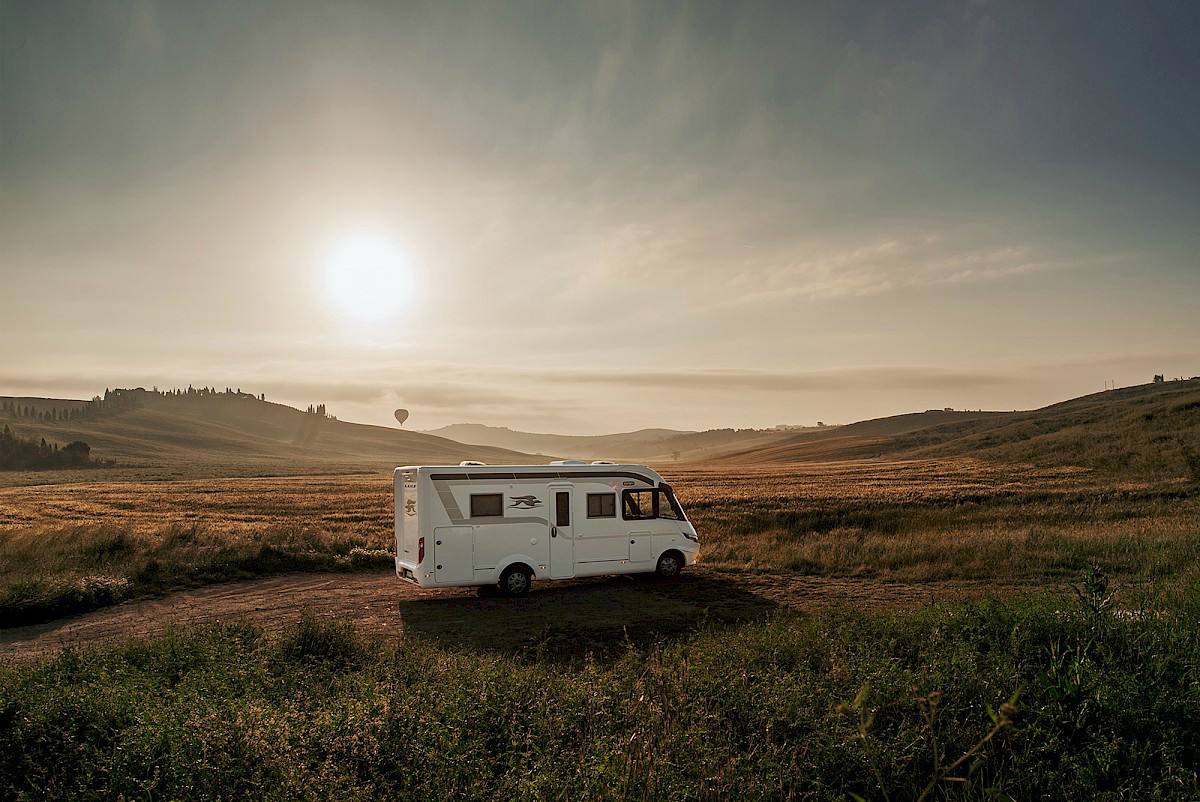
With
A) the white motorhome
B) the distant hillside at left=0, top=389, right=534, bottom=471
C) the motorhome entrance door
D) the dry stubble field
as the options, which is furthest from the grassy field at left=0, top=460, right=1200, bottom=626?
the distant hillside at left=0, top=389, right=534, bottom=471

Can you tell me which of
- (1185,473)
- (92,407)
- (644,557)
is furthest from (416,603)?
(92,407)

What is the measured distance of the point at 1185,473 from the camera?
116ft

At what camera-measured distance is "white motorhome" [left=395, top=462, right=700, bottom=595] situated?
51.9 feet

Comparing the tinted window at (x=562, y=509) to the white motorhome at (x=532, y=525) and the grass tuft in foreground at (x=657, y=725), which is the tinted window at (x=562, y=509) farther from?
the grass tuft in foreground at (x=657, y=725)

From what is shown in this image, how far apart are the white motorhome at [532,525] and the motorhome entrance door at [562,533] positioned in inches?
0.9

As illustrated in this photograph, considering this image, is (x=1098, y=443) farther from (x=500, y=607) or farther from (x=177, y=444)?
(x=177, y=444)

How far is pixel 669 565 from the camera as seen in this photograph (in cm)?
1812

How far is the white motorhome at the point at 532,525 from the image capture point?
15.8 meters

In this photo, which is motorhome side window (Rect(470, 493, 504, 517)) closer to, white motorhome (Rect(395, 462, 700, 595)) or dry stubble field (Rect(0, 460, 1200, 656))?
white motorhome (Rect(395, 462, 700, 595))

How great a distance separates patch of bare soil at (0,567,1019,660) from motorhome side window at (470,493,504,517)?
190 cm

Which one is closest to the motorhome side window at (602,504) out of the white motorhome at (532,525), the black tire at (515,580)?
the white motorhome at (532,525)

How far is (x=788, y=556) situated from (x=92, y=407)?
8928 inches

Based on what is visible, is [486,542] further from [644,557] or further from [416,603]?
[644,557]

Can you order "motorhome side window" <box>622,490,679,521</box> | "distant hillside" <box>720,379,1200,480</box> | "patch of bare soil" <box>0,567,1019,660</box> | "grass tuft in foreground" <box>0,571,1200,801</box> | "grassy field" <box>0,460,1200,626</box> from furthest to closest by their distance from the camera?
"distant hillside" <box>720,379,1200,480</box> < "motorhome side window" <box>622,490,679,521</box> < "grassy field" <box>0,460,1200,626</box> < "patch of bare soil" <box>0,567,1019,660</box> < "grass tuft in foreground" <box>0,571,1200,801</box>
